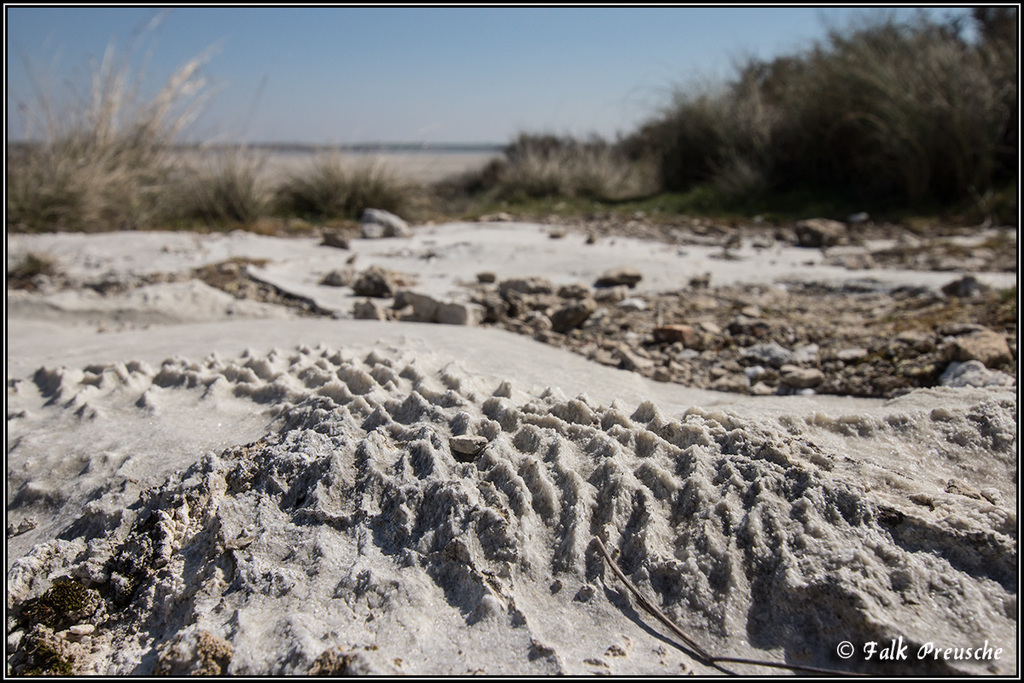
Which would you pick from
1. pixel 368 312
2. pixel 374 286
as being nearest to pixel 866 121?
pixel 374 286

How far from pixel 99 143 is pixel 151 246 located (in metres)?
2.27

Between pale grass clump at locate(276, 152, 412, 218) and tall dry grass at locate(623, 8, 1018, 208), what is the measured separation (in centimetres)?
413

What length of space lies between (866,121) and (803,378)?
7.31m

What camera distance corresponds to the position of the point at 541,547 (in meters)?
1.30

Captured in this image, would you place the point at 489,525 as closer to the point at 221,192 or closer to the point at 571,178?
the point at 221,192

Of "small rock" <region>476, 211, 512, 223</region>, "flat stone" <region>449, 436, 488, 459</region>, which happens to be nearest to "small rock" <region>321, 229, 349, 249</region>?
"small rock" <region>476, 211, 512, 223</region>

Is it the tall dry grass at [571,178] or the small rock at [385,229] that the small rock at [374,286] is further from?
the tall dry grass at [571,178]

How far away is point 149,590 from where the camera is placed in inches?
49.5

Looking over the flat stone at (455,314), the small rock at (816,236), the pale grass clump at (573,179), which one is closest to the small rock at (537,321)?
the flat stone at (455,314)

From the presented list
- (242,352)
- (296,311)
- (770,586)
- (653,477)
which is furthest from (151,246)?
(770,586)

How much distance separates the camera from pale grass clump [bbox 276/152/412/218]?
7.70m

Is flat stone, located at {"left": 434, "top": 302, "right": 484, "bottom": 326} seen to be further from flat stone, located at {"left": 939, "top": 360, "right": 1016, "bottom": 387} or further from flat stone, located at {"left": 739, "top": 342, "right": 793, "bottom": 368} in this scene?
flat stone, located at {"left": 939, "top": 360, "right": 1016, "bottom": 387}

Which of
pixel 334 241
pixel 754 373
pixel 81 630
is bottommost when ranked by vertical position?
pixel 81 630

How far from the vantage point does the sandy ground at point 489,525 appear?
113 centimetres
